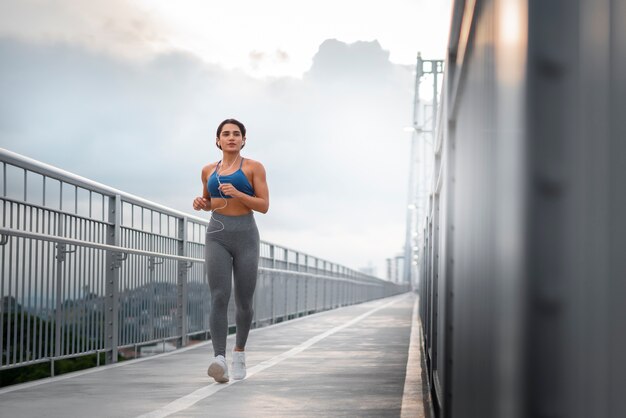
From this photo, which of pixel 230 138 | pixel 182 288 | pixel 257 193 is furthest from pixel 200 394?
pixel 182 288

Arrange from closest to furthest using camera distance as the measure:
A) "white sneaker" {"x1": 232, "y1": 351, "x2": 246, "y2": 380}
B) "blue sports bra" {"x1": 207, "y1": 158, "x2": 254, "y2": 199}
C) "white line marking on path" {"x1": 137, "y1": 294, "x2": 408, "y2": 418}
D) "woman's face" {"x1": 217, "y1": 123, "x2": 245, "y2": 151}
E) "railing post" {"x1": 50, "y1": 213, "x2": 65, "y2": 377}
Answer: "white line marking on path" {"x1": 137, "y1": 294, "x2": 408, "y2": 418} → "blue sports bra" {"x1": 207, "y1": 158, "x2": 254, "y2": 199} → "woman's face" {"x1": 217, "y1": 123, "x2": 245, "y2": 151} → "white sneaker" {"x1": 232, "y1": 351, "x2": 246, "y2": 380} → "railing post" {"x1": 50, "y1": 213, "x2": 65, "y2": 377}

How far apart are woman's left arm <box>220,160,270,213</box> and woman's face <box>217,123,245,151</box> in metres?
0.18

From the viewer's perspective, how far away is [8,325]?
7.12 m

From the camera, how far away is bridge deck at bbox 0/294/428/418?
596cm

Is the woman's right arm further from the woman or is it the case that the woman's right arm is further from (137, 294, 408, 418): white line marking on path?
(137, 294, 408, 418): white line marking on path

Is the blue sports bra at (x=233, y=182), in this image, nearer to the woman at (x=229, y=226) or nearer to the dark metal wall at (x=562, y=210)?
the woman at (x=229, y=226)

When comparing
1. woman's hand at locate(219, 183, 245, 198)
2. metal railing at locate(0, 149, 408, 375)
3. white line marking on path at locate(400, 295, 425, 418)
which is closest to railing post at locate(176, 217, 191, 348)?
metal railing at locate(0, 149, 408, 375)

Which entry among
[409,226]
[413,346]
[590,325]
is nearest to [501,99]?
[590,325]

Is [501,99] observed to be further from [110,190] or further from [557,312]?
[110,190]

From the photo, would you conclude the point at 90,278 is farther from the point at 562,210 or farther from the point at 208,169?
the point at 562,210

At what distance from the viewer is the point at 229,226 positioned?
24.5 feet

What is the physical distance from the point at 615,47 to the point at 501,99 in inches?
8.1

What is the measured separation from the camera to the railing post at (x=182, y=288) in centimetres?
1195

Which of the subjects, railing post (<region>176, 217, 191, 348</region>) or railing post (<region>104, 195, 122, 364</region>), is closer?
railing post (<region>104, 195, 122, 364</region>)
